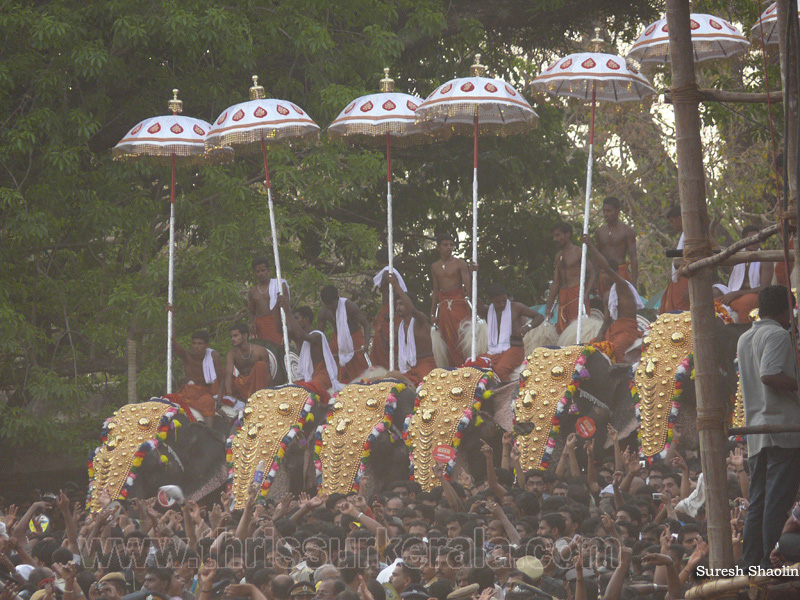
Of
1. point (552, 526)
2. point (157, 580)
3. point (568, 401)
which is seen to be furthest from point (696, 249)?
point (568, 401)

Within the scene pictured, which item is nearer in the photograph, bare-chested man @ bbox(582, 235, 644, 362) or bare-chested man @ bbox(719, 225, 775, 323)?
bare-chested man @ bbox(719, 225, 775, 323)

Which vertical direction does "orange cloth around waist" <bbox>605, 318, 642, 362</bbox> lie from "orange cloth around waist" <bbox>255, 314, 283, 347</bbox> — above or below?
below

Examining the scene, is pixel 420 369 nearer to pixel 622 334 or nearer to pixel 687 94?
pixel 622 334

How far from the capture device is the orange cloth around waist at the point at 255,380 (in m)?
12.1

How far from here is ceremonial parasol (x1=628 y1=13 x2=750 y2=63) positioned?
35.5 ft

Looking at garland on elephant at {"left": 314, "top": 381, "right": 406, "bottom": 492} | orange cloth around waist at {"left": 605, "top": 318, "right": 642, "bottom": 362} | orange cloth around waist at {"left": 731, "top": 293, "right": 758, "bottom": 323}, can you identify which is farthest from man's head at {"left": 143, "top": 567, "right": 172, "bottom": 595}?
orange cloth around waist at {"left": 731, "top": 293, "right": 758, "bottom": 323}

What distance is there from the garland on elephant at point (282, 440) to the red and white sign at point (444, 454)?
162 centimetres

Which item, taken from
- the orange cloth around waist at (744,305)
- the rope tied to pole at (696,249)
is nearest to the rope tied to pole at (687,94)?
the rope tied to pole at (696,249)

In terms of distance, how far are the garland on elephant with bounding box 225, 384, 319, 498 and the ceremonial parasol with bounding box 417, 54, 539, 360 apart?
1.57 m

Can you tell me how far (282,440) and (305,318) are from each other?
7.09 feet

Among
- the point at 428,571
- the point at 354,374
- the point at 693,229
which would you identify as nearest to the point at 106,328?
the point at 354,374

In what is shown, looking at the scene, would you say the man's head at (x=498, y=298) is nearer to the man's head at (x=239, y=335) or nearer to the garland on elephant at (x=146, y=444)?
the man's head at (x=239, y=335)

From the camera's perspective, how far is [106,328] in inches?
557

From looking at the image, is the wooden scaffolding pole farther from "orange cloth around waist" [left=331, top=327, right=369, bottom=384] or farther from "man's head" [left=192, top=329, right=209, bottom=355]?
"man's head" [left=192, top=329, right=209, bottom=355]
